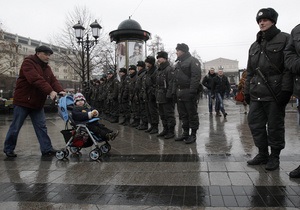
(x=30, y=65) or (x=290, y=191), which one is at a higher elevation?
(x=30, y=65)

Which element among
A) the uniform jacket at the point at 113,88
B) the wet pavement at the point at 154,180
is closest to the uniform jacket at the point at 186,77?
the wet pavement at the point at 154,180

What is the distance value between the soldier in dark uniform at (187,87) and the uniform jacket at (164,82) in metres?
0.39

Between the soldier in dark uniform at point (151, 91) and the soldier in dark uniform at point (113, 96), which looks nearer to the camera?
the soldier in dark uniform at point (151, 91)

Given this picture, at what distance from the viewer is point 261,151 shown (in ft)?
15.5

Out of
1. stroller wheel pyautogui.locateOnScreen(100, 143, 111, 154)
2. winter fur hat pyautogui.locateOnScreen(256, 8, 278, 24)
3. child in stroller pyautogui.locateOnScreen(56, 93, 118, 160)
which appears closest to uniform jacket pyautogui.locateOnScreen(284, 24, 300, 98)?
winter fur hat pyautogui.locateOnScreen(256, 8, 278, 24)

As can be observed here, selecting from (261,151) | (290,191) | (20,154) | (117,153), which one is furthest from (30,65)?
(290,191)

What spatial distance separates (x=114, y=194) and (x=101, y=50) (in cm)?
2683

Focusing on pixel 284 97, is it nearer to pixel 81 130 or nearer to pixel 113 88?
pixel 81 130

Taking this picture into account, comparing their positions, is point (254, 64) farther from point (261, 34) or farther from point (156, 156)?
point (156, 156)

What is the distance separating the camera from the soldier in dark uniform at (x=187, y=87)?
655cm

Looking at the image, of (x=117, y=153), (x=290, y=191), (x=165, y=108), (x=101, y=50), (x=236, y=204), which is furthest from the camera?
(x=101, y=50)

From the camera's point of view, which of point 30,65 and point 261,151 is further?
point 30,65

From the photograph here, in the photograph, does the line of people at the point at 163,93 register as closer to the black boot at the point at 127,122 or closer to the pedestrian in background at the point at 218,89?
the black boot at the point at 127,122

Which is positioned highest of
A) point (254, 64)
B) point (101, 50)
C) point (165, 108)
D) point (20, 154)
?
point (101, 50)
